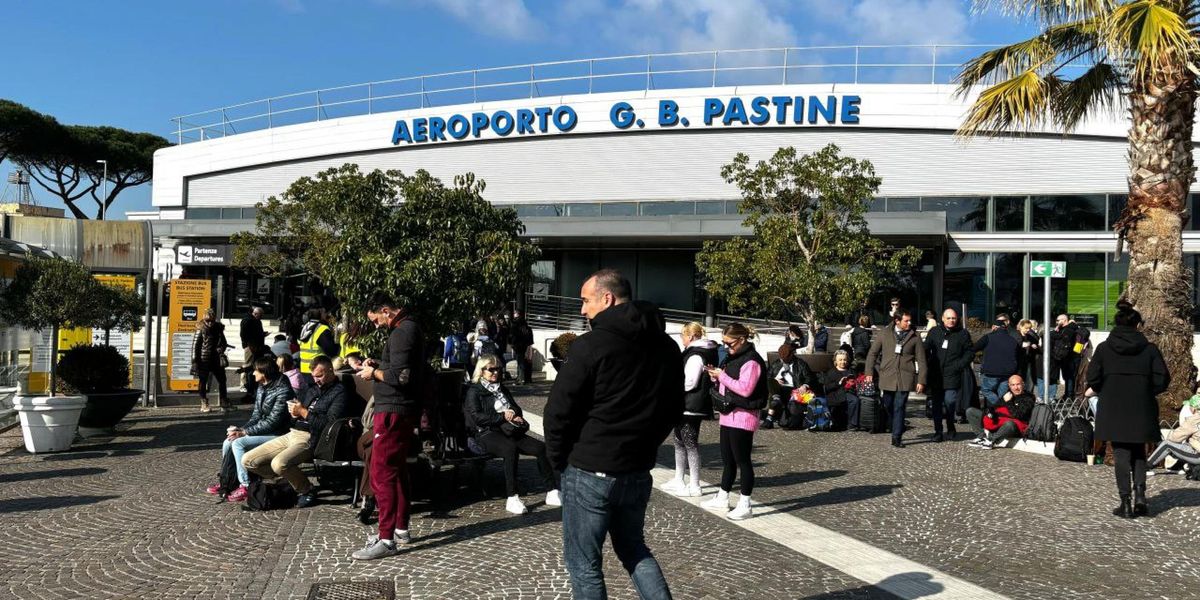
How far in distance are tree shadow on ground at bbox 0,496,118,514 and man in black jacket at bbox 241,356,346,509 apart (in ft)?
4.44

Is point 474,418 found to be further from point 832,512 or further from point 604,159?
point 604,159

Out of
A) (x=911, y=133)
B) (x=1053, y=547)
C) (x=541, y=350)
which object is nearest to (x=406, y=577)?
(x=1053, y=547)

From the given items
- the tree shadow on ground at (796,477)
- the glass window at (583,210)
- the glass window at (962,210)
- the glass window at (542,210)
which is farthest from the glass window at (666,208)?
the tree shadow on ground at (796,477)

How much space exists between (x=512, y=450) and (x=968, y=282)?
23478 millimetres

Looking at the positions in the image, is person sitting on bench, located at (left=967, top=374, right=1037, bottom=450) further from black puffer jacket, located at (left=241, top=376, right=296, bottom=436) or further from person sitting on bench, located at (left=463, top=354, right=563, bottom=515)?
black puffer jacket, located at (left=241, top=376, right=296, bottom=436)

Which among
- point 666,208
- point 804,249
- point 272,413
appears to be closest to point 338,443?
point 272,413

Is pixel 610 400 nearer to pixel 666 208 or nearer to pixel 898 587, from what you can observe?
pixel 898 587

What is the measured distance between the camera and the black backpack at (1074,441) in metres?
10.0

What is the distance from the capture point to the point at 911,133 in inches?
1161

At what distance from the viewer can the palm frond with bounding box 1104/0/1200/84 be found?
9758 millimetres

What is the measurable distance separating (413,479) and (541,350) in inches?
682

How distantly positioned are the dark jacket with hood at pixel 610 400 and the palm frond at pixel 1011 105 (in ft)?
30.3

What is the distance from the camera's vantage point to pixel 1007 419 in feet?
37.0

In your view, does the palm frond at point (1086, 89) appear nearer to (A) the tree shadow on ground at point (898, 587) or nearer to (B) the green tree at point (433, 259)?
(B) the green tree at point (433, 259)
